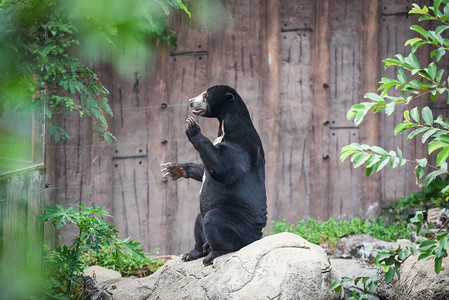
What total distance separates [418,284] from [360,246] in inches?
95.6

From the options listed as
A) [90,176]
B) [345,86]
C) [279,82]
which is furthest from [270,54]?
[90,176]

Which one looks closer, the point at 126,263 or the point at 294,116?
the point at 126,263

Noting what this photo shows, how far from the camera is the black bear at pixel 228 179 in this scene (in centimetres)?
462

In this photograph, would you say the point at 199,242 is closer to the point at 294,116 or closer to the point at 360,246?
the point at 360,246

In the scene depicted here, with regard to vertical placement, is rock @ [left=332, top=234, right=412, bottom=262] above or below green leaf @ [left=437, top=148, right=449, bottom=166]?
below

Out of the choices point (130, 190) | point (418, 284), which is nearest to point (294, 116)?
point (130, 190)

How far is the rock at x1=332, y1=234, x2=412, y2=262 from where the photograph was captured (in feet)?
21.8

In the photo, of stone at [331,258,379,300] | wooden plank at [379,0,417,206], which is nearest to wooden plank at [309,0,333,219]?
wooden plank at [379,0,417,206]

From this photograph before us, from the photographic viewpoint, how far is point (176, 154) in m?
7.44

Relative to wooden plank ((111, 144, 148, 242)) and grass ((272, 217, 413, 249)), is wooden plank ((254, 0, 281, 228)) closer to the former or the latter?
grass ((272, 217, 413, 249))

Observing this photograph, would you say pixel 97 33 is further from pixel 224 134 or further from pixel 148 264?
pixel 148 264

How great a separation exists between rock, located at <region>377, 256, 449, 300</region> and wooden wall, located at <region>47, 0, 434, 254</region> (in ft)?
10.2

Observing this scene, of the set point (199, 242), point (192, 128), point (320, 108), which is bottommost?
point (199, 242)

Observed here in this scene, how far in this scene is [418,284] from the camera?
4391mm
